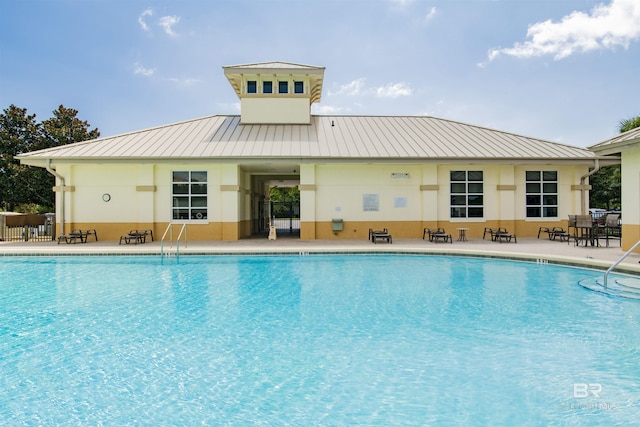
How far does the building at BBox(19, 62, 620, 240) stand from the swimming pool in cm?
753

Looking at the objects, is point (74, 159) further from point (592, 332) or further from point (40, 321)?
point (592, 332)

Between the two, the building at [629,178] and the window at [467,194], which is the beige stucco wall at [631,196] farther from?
the window at [467,194]

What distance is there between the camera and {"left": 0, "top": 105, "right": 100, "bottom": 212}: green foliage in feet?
86.2

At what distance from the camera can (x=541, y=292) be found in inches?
316

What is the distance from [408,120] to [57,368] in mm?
19685

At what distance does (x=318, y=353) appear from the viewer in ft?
16.0

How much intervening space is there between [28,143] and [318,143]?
2373 centimetres

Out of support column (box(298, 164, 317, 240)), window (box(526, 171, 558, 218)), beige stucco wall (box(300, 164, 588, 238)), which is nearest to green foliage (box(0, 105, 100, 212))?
support column (box(298, 164, 317, 240))

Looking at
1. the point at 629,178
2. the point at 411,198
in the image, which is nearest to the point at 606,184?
the point at 411,198

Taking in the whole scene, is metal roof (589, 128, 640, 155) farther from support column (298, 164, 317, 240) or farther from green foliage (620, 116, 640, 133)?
green foliage (620, 116, 640, 133)

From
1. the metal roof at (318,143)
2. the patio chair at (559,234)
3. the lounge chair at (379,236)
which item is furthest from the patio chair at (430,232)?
the patio chair at (559,234)

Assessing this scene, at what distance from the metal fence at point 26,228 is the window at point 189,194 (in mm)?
6283

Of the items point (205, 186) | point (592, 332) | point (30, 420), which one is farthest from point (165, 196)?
point (592, 332)

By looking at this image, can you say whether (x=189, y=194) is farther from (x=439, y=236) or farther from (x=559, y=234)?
(x=559, y=234)
